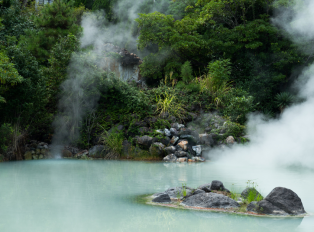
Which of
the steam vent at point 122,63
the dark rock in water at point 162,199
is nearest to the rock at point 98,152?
the steam vent at point 122,63

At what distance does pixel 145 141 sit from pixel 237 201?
6336 mm

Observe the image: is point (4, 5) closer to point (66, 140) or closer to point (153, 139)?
point (66, 140)

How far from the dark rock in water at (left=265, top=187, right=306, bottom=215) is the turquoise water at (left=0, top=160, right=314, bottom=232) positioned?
181 millimetres

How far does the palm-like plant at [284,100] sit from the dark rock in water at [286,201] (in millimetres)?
11195

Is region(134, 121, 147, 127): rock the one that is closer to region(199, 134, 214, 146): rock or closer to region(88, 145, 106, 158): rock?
region(88, 145, 106, 158): rock

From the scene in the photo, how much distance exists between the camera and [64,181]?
6.00m

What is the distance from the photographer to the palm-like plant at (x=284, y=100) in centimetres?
1408

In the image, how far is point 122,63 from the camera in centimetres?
1551

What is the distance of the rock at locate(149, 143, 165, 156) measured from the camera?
10.3 meters

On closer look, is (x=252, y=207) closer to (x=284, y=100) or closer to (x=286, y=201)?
(x=286, y=201)

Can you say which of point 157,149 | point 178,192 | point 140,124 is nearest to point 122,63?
point 140,124

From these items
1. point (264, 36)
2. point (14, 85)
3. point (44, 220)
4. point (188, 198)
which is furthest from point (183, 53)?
point (44, 220)

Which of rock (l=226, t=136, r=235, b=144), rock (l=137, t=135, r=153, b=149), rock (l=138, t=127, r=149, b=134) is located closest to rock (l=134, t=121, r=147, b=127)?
rock (l=138, t=127, r=149, b=134)

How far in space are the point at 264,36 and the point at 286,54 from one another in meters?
1.43
